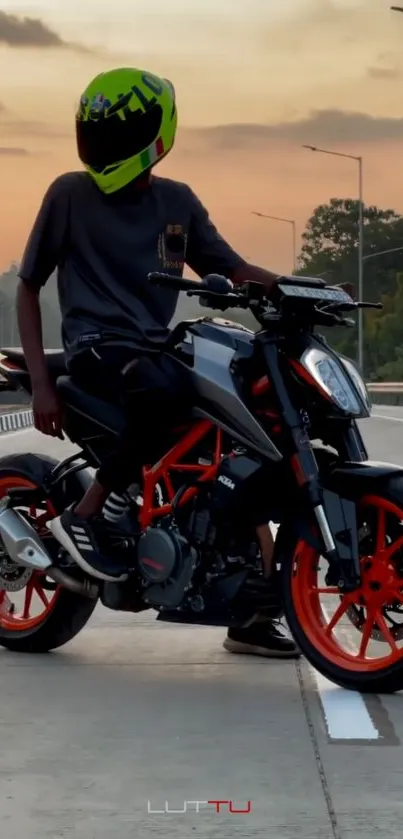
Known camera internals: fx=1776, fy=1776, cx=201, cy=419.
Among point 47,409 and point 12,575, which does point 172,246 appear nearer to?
point 47,409

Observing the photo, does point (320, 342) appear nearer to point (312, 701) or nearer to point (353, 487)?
point (353, 487)

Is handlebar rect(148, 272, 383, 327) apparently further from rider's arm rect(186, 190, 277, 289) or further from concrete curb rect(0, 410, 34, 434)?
concrete curb rect(0, 410, 34, 434)

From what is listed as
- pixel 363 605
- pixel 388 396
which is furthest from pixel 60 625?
pixel 388 396

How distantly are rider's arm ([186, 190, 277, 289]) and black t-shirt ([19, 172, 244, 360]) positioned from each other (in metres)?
0.17

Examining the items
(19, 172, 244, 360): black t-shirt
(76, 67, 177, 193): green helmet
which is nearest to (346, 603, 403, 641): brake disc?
(19, 172, 244, 360): black t-shirt

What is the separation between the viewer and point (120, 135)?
608 cm

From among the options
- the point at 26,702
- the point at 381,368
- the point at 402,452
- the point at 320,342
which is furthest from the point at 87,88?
the point at 381,368

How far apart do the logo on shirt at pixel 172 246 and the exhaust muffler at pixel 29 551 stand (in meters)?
1.15

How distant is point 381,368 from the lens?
110625mm

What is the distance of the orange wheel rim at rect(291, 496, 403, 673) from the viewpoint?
571 centimetres

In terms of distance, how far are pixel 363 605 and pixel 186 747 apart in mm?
976

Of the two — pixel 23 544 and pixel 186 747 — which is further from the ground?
pixel 23 544

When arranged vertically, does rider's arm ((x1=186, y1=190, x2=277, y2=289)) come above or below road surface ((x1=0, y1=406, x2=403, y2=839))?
above

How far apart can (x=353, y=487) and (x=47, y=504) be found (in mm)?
1484
